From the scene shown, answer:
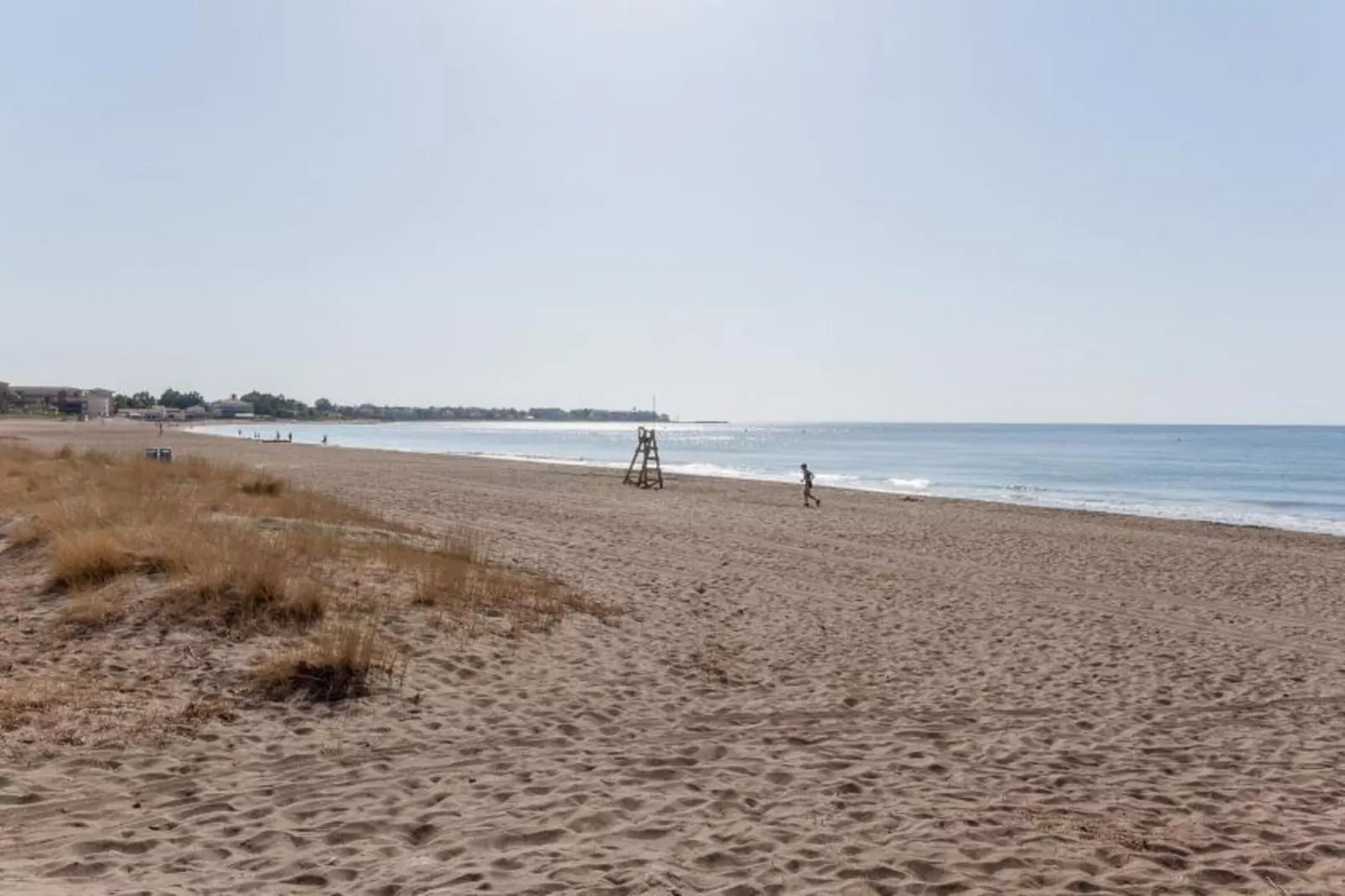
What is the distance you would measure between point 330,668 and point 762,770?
3286 mm

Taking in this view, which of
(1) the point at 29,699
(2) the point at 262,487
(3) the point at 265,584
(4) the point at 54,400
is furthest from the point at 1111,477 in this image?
(4) the point at 54,400

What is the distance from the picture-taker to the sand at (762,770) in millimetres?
4262

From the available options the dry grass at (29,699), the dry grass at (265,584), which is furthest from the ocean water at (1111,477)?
the dry grass at (29,699)

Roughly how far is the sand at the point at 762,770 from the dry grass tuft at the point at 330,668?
9.7 inches

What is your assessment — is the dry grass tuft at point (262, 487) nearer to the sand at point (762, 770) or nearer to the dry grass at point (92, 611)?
the sand at point (762, 770)

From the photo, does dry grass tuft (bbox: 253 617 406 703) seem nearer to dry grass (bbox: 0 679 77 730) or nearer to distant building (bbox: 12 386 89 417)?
dry grass (bbox: 0 679 77 730)

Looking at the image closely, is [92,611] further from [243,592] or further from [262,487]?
[262,487]

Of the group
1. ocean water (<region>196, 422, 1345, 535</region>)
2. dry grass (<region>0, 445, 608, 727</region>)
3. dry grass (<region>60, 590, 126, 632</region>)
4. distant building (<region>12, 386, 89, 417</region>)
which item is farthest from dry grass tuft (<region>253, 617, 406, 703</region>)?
distant building (<region>12, 386, 89, 417</region>)

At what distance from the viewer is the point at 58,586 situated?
29.6 feet

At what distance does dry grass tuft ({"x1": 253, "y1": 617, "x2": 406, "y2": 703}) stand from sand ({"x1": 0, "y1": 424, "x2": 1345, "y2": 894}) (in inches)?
9.7

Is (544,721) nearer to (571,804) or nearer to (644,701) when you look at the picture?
(644,701)

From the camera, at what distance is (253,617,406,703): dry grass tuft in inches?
260

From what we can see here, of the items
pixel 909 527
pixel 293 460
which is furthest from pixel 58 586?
pixel 293 460

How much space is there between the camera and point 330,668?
682 cm
